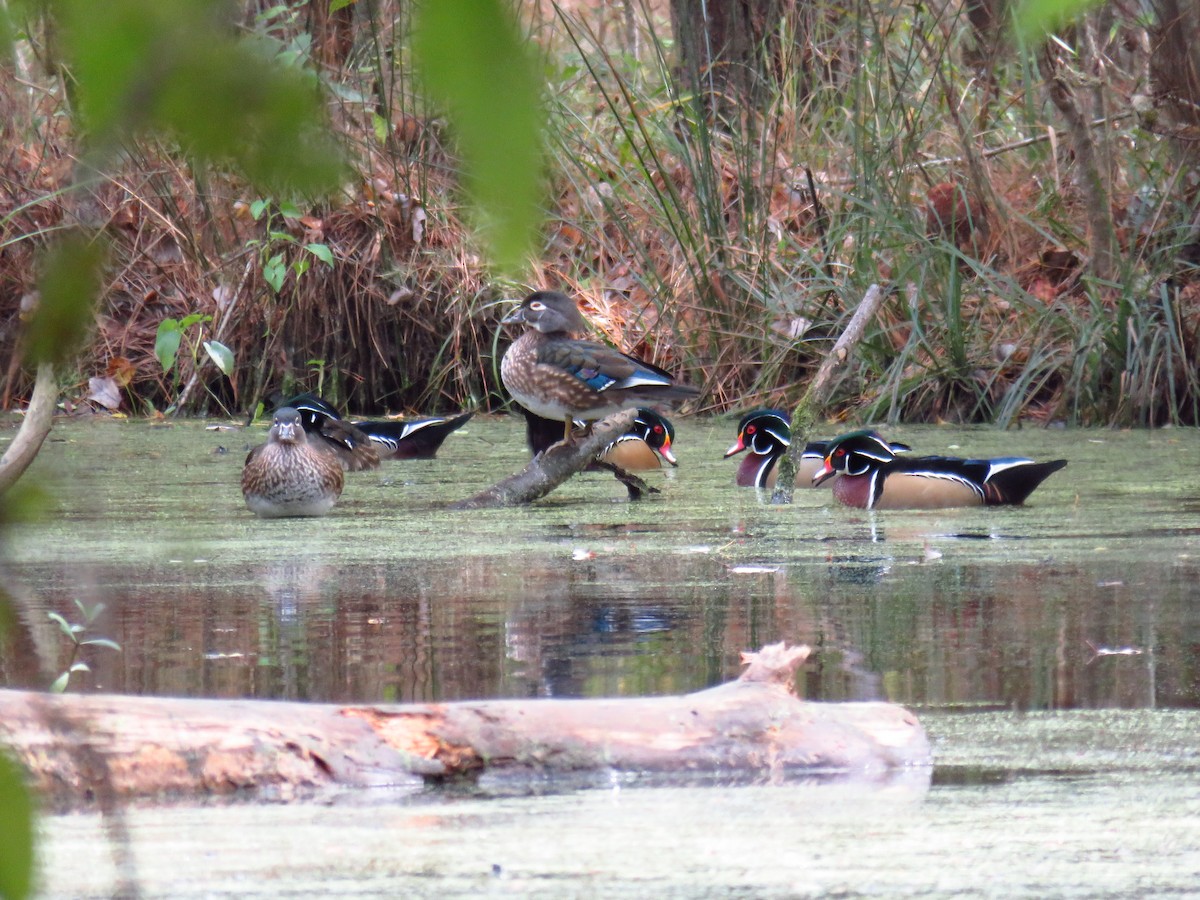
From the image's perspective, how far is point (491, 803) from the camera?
233cm

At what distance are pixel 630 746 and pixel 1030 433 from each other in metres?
6.48

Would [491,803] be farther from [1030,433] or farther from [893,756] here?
[1030,433]

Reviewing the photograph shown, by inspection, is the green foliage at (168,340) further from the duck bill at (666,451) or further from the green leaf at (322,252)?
the duck bill at (666,451)

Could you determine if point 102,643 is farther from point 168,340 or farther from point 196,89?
point 168,340

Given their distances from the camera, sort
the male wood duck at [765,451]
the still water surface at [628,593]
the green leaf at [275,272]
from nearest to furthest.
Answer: the still water surface at [628,593] → the male wood duck at [765,451] → the green leaf at [275,272]

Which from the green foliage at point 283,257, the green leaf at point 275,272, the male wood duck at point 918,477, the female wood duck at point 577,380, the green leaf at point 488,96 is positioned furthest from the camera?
the green leaf at point 275,272

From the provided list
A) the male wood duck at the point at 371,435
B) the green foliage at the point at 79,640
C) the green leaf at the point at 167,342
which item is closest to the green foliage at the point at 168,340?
the green leaf at the point at 167,342

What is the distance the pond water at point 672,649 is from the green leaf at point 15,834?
0.14 metres

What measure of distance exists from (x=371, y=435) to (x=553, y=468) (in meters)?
2.33

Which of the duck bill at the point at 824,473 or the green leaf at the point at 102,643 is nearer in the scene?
the green leaf at the point at 102,643

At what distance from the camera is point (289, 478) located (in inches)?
229

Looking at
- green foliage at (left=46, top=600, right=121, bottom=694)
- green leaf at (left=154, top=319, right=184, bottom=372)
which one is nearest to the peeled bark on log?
green foliage at (left=46, top=600, right=121, bottom=694)

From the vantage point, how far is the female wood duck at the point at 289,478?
5.78 metres

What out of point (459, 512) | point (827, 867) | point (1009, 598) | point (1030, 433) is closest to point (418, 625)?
point (1009, 598)
